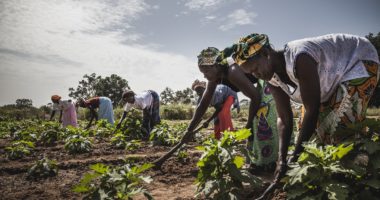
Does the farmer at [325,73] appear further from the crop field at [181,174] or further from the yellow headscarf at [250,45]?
the crop field at [181,174]

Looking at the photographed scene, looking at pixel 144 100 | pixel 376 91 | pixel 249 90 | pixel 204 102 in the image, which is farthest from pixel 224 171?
pixel 376 91

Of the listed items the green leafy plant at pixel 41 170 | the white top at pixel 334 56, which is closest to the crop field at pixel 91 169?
the green leafy plant at pixel 41 170

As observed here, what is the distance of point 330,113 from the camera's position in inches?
81.4

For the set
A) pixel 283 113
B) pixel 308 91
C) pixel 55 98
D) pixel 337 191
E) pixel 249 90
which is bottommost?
pixel 337 191

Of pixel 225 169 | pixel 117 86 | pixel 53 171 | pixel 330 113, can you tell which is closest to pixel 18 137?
pixel 53 171

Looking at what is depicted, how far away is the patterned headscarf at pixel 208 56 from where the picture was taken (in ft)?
11.8

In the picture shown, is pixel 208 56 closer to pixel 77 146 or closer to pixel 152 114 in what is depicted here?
pixel 77 146

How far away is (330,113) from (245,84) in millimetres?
1188

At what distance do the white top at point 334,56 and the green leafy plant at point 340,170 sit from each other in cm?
38

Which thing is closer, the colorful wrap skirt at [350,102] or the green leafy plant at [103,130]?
the colorful wrap skirt at [350,102]

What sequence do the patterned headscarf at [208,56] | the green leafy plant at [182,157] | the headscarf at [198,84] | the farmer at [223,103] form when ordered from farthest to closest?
the headscarf at [198,84] < the farmer at [223,103] < the green leafy plant at [182,157] < the patterned headscarf at [208,56]

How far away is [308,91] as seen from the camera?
6.06ft

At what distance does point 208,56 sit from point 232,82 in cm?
56

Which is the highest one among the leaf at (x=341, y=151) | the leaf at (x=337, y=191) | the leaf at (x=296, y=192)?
the leaf at (x=341, y=151)
